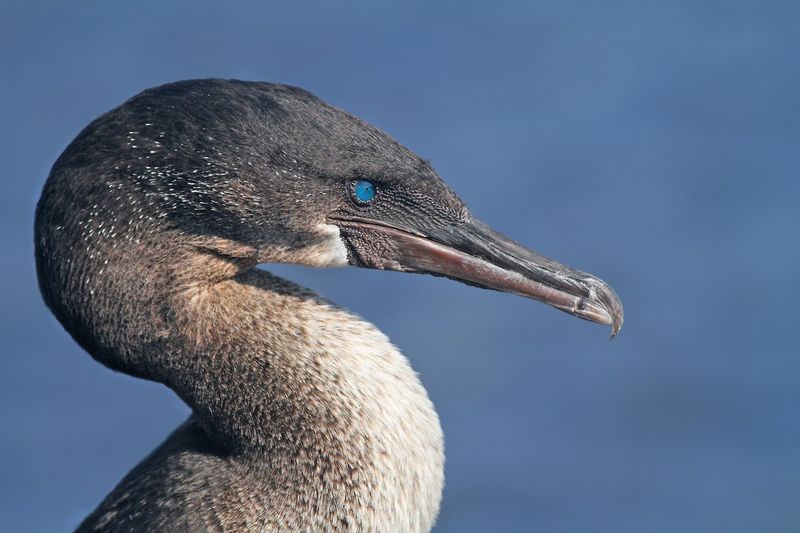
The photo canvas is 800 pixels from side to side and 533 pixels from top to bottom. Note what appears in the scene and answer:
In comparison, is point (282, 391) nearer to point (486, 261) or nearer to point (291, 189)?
point (291, 189)

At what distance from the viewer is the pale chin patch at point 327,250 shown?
4.23m

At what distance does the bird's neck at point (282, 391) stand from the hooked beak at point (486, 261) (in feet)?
1.08

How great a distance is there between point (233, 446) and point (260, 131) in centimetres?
100

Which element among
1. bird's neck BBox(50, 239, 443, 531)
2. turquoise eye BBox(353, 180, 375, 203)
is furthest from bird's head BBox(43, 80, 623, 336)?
bird's neck BBox(50, 239, 443, 531)

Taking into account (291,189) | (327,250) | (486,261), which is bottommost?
(486,261)

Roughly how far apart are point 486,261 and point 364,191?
1.47ft

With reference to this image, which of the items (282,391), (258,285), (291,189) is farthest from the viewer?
(258,285)

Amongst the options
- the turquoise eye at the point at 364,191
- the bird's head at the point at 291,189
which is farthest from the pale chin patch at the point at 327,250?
the turquoise eye at the point at 364,191

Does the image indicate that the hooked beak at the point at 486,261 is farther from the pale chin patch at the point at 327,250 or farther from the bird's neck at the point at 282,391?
the bird's neck at the point at 282,391

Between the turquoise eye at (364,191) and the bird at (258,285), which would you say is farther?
the turquoise eye at (364,191)

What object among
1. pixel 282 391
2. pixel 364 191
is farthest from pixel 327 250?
pixel 282 391

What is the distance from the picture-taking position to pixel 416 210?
167 inches

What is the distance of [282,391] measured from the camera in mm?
4188

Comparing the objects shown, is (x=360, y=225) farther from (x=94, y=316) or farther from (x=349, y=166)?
(x=94, y=316)
